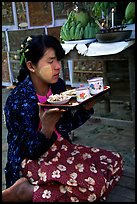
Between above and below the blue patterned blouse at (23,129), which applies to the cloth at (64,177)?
below

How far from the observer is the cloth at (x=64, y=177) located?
189cm

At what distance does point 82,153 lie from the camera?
215 centimetres

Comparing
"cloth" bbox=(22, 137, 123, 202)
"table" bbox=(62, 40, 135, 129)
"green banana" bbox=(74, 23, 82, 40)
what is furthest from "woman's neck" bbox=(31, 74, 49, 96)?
"green banana" bbox=(74, 23, 82, 40)

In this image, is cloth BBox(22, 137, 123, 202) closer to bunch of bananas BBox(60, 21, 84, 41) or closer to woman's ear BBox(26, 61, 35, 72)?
woman's ear BBox(26, 61, 35, 72)

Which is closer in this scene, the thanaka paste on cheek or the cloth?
the cloth

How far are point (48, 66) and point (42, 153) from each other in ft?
1.83

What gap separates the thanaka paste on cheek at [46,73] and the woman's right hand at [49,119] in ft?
0.99

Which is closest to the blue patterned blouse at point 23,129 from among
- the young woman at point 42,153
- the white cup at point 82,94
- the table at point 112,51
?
the young woman at point 42,153

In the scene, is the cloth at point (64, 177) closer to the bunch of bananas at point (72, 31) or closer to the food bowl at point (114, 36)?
the food bowl at point (114, 36)

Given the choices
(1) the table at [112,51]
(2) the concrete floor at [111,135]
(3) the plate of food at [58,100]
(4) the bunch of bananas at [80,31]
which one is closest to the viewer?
(3) the plate of food at [58,100]

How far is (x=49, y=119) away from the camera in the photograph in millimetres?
1824

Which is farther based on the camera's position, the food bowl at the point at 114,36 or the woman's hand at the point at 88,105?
the food bowl at the point at 114,36

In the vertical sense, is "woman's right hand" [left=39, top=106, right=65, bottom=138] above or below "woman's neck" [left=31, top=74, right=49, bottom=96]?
below

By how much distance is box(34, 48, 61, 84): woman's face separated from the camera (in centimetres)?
200
